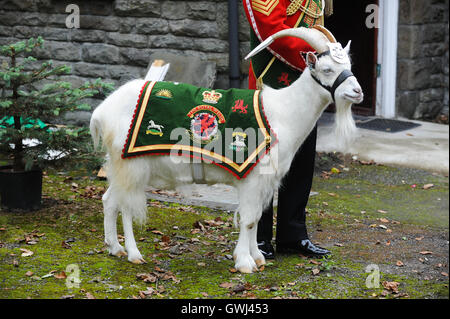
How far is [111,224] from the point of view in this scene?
4.80m

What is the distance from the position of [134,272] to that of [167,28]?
4.60m

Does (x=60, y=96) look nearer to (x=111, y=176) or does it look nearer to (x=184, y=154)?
(x=111, y=176)

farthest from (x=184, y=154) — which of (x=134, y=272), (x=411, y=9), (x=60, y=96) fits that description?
(x=411, y=9)

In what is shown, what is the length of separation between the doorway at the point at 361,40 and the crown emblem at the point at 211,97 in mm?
5715

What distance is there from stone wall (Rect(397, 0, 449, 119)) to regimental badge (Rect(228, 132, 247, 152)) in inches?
231

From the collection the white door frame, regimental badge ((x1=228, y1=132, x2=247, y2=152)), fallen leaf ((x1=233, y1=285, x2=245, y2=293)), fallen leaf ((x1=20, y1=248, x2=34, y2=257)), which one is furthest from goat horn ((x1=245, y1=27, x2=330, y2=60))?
the white door frame

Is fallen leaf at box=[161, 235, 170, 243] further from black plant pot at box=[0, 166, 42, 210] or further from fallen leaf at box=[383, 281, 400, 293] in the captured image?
fallen leaf at box=[383, 281, 400, 293]

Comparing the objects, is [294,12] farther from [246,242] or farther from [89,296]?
[89,296]

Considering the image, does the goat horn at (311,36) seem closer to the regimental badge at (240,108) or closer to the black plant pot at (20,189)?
the regimental badge at (240,108)

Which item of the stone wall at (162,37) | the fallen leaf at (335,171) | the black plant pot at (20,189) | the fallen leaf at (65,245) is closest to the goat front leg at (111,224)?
the fallen leaf at (65,245)

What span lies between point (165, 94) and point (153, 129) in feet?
0.88

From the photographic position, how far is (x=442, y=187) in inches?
279

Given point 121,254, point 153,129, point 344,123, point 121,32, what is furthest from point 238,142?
point 121,32

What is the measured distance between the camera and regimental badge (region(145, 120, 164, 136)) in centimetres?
445
